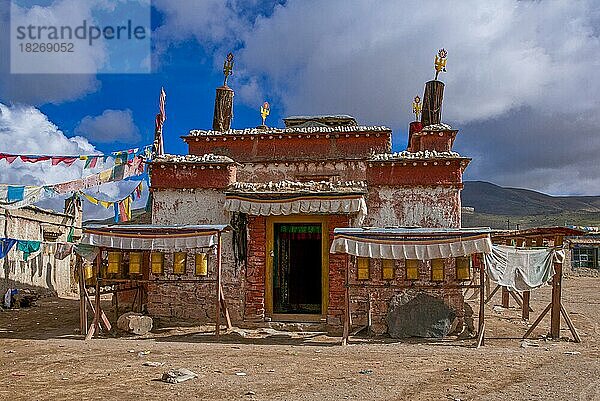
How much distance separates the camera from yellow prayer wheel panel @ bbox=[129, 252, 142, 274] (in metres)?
15.3

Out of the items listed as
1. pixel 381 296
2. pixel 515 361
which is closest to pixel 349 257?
pixel 381 296

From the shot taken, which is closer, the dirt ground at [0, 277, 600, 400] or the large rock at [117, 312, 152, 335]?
the dirt ground at [0, 277, 600, 400]

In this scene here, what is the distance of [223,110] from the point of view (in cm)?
2247

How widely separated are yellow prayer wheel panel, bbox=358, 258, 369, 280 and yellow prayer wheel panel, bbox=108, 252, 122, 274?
252 inches

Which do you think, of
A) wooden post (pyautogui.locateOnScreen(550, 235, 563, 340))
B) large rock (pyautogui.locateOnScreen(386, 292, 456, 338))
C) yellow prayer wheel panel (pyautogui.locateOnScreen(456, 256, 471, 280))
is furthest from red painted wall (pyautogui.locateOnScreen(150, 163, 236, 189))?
wooden post (pyautogui.locateOnScreen(550, 235, 563, 340))

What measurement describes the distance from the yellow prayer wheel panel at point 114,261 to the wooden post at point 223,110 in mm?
8310

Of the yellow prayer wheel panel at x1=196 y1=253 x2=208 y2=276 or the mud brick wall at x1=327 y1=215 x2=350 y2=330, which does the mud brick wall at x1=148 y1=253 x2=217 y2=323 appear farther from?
the mud brick wall at x1=327 y1=215 x2=350 y2=330

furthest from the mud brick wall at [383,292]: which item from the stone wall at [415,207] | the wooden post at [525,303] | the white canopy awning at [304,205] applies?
the wooden post at [525,303]

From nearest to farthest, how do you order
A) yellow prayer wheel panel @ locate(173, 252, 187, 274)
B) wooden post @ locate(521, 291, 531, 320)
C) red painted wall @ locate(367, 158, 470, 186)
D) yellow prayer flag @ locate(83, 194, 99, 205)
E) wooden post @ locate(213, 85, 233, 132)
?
yellow prayer wheel panel @ locate(173, 252, 187, 274) < red painted wall @ locate(367, 158, 470, 186) < wooden post @ locate(521, 291, 531, 320) < wooden post @ locate(213, 85, 233, 132) < yellow prayer flag @ locate(83, 194, 99, 205)

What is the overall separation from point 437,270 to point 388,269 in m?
1.25

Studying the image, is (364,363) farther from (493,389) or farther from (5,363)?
(5,363)

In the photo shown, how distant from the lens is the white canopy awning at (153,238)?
46.6 feet

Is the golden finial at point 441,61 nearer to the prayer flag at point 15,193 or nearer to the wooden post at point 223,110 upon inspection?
the wooden post at point 223,110

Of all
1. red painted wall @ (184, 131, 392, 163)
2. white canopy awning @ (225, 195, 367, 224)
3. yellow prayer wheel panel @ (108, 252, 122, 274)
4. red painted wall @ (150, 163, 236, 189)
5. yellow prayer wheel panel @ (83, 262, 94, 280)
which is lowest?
yellow prayer wheel panel @ (83, 262, 94, 280)
